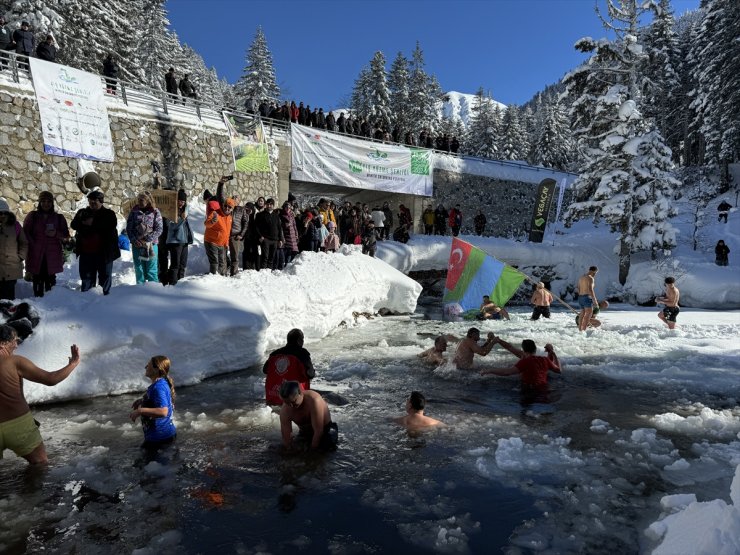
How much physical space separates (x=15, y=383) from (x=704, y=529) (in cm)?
530

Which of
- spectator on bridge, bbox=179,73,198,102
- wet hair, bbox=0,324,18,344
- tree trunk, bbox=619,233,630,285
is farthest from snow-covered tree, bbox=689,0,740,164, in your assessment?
wet hair, bbox=0,324,18,344

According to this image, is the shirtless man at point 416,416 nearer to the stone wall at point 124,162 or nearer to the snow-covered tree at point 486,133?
the stone wall at point 124,162

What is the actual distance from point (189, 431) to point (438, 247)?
16.9 meters

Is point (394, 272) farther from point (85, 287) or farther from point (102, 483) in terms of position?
→ point (102, 483)

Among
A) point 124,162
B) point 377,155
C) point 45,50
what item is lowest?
point 124,162

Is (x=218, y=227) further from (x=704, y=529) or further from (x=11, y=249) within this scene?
(x=704, y=529)

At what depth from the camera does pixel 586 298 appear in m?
12.8

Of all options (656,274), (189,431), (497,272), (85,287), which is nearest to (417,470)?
(189,431)

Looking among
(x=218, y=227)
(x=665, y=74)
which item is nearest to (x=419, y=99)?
(x=665, y=74)

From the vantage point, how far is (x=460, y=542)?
3787mm

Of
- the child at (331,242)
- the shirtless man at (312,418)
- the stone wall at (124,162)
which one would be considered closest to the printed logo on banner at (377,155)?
the stone wall at (124,162)

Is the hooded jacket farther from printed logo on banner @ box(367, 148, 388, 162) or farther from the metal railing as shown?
printed logo on banner @ box(367, 148, 388, 162)

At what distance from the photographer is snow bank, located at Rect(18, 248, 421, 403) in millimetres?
6945

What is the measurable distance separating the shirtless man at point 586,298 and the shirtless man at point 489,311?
6.91 ft
